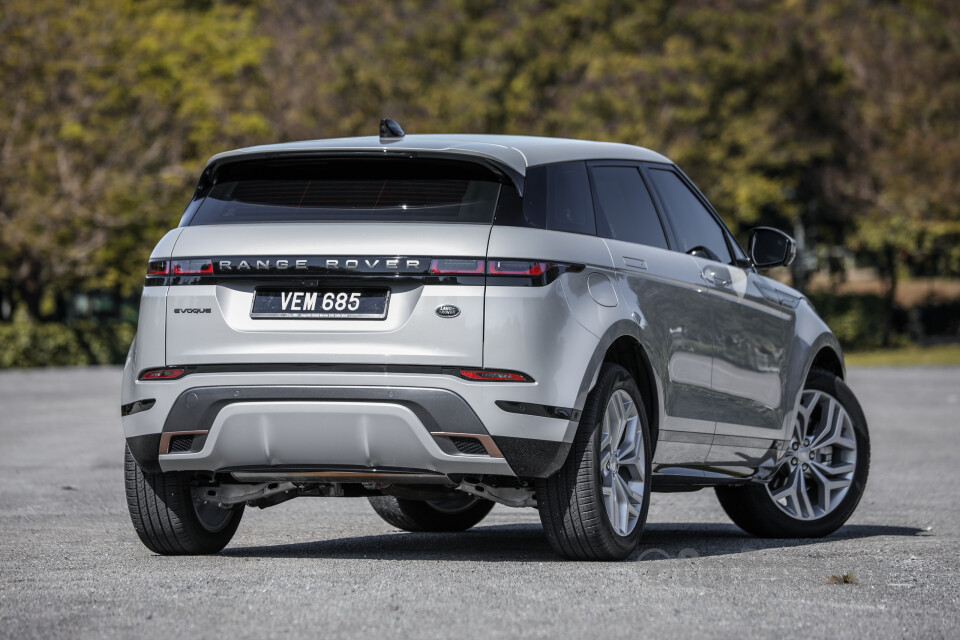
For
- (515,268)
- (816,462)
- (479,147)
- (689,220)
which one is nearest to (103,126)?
(816,462)

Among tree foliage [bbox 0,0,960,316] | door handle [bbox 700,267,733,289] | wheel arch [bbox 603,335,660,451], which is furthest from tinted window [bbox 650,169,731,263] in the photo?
tree foliage [bbox 0,0,960,316]

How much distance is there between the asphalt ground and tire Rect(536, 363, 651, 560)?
129mm

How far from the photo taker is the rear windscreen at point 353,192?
654cm

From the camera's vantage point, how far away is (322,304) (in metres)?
6.39

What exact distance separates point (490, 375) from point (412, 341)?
1.08 ft

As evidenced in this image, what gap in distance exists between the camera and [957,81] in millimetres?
41500

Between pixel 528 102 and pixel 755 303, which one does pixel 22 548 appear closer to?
pixel 755 303

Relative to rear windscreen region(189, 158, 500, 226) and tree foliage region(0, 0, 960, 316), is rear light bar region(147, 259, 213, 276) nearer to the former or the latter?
rear windscreen region(189, 158, 500, 226)

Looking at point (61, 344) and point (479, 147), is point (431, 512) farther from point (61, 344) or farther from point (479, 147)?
point (61, 344)

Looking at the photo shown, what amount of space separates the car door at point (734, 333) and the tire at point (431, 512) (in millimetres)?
1479

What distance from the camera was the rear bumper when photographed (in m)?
6.28

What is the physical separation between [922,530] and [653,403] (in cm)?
237

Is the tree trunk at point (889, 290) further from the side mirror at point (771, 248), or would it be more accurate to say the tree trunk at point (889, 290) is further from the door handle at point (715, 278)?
the door handle at point (715, 278)

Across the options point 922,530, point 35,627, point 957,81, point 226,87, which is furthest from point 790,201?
point 35,627
